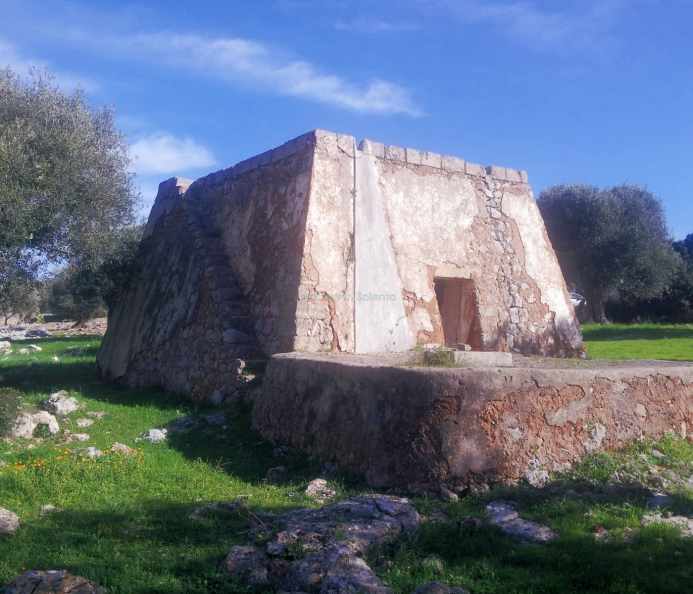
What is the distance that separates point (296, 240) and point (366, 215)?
1142 mm

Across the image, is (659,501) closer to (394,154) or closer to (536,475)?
(536,475)

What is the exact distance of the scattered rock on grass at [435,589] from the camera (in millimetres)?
3662

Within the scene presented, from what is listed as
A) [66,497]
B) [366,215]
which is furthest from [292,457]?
[366,215]

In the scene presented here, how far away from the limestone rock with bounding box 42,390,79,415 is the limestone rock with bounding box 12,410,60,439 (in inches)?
21.2

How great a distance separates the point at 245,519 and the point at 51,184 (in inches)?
246

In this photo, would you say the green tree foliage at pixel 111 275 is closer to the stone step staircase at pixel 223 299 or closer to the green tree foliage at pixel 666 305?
the stone step staircase at pixel 223 299

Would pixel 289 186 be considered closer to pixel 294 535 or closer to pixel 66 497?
pixel 66 497

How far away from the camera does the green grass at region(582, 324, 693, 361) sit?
14555mm

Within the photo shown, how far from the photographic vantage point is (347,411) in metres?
6.39

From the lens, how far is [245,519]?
16.7ft

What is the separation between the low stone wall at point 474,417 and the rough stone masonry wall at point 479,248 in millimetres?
3431

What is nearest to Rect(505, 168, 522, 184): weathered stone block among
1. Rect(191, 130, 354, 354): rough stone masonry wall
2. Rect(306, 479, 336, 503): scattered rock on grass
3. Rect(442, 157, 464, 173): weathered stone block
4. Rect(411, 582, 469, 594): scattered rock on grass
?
Rect(442, 157, 464, 173): weathered stone block

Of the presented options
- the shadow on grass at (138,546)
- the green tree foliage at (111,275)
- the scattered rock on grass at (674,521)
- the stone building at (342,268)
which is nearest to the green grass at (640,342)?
the stone building at (342,268)

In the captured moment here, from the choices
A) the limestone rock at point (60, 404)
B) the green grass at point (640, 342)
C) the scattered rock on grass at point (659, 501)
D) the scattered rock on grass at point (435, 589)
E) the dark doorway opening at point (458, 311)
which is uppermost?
the dark doorway opening at point (458, 311)
